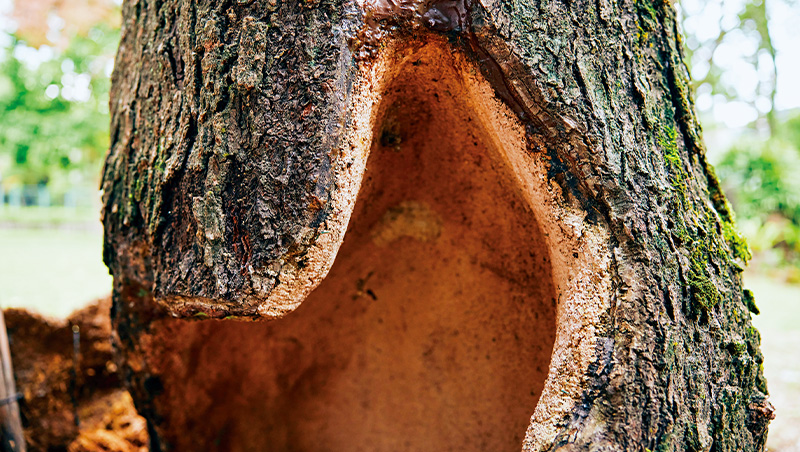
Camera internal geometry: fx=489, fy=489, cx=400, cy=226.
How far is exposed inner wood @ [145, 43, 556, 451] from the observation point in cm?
129

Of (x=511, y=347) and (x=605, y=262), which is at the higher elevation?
(x=605, y=262)

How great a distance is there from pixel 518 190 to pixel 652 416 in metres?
0.54

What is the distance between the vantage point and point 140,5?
50.6 inches

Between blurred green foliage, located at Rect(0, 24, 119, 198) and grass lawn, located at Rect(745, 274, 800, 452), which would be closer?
grass lawn, located at Rect(745, 274, 800, 452)

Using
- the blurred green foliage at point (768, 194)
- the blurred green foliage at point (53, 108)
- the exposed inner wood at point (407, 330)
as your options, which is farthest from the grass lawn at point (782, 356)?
the blurred green foliage at point (53, 108)

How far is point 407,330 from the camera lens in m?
1.68

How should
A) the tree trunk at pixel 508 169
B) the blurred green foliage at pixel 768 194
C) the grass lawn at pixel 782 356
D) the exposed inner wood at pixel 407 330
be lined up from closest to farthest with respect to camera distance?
the tree trunk at pixel 508 169 < the exposed inner wood at pixel 407 330 < the grass lawn at pixel 782 356 < the blurred green foliage at pixel 768 194

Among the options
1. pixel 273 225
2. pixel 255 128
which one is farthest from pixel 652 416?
pixel 255 128

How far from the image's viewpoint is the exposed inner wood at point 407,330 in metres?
1.29

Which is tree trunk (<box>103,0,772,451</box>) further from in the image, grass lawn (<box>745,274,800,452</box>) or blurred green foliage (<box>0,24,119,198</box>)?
blurred green foliage (<box>0,24,119,198</box>)

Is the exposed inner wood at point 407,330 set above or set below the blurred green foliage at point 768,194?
below

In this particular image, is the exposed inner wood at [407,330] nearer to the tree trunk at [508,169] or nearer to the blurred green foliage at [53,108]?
the tree trunk at [508,169]

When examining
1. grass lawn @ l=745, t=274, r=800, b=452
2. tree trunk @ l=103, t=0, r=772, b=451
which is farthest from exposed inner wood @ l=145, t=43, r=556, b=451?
grass lawn @ l=745, t=274, r=800, b=452

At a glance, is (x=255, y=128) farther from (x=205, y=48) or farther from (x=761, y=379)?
(x=761, y=379)
